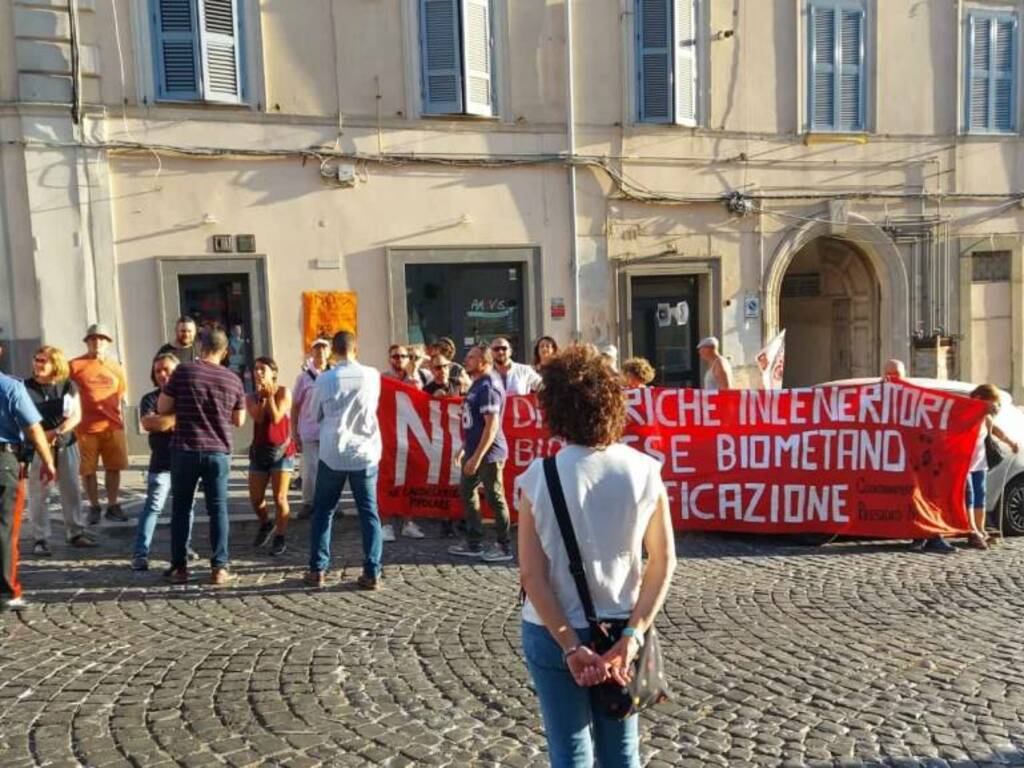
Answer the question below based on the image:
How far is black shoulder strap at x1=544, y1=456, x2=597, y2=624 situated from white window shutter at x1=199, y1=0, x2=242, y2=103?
10876 mm

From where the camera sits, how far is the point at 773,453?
7.99m

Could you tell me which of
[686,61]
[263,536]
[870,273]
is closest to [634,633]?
[263,536]

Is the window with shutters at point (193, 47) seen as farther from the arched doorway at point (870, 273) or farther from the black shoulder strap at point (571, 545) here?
the black shoulder strap at point (571, 545)

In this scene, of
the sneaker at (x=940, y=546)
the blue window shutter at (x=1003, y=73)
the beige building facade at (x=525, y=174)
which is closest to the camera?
the sneaker at (x=940, y=546)

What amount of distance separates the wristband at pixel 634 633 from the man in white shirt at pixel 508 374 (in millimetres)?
5796

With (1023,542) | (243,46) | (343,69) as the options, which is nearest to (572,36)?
(343,69)

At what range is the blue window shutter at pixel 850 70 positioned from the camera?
1512 cm

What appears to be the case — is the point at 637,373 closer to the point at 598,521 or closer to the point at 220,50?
the point at 598,521

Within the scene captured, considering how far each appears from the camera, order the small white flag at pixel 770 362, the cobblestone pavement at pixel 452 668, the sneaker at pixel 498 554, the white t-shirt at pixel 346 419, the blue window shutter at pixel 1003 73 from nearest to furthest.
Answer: the cobblestone pavement at pixel 452 668
the white t-shirt at pixel 346 419
the sneaker at pixel 498 554
the small white flag at pixel 770 362
the blue window shutter at pixel 1003 73

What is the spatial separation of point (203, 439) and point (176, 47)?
765 centimetres

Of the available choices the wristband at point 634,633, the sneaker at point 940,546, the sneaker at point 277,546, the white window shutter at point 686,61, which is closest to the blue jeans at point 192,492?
the sneaker at point 277,546

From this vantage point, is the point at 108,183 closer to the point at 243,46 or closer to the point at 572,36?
the point at 243,46

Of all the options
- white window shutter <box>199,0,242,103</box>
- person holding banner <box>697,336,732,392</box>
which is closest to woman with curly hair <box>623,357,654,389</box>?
person holding banner <box>697,336,732,392</box>

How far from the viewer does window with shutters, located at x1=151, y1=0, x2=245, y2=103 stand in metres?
11.7
